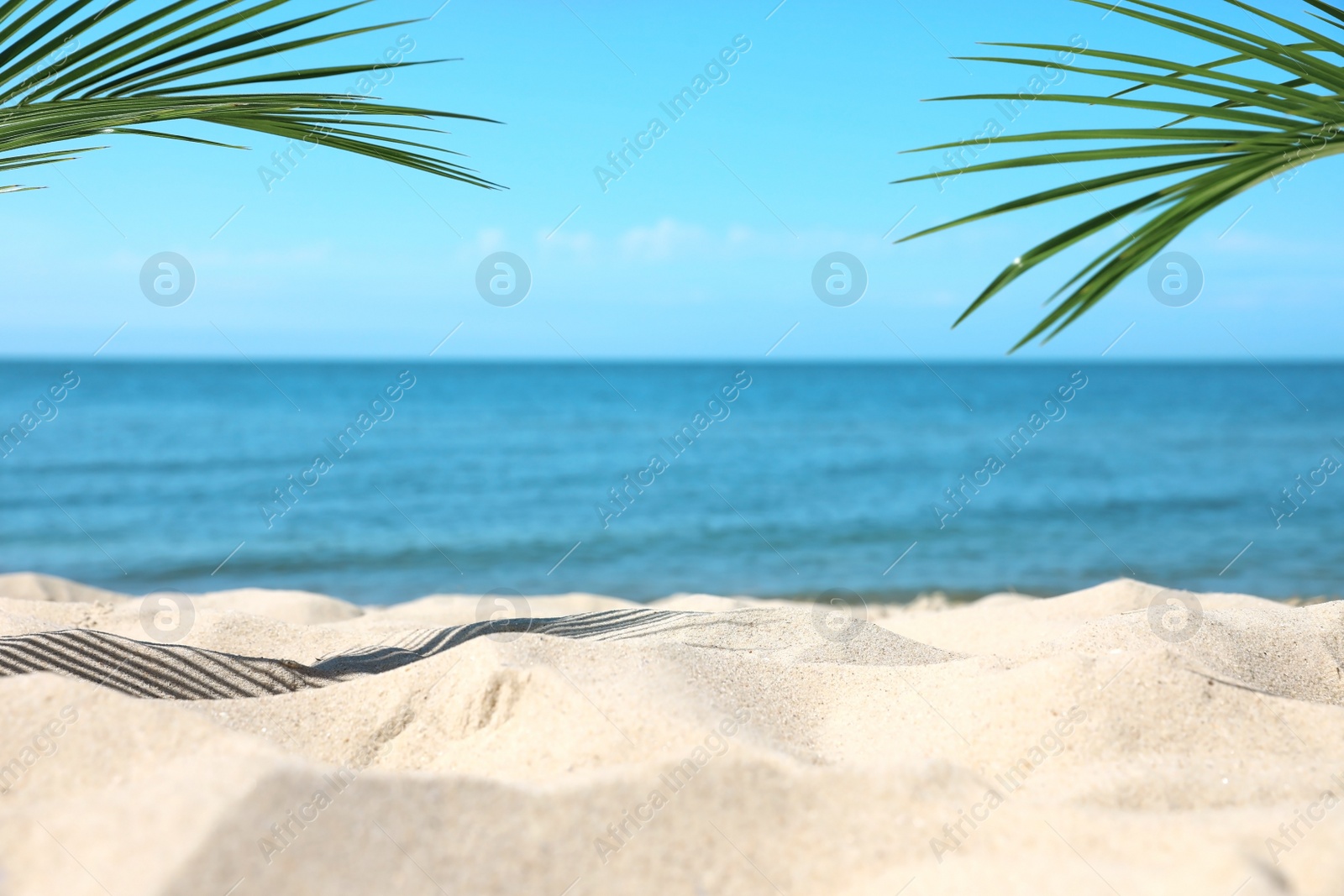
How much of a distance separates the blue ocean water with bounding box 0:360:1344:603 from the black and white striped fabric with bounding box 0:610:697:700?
5.18 meters

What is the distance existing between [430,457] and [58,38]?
15569 millimetres

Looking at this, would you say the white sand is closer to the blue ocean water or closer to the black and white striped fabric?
the black and white striped fabric

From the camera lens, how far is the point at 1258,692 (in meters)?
2.17

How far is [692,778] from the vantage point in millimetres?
1699

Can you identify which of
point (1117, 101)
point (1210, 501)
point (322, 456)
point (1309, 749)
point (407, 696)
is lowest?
point (322, 456)

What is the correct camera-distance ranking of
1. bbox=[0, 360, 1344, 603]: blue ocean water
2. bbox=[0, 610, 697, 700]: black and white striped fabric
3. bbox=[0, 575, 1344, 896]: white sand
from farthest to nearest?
bbox=[0, 360, 1344, 603]: blue ocean water, bbox=[0, 610, 697, 700]: black and white striped fabric, bbox=[0, 575, 1344, 896]: white sand

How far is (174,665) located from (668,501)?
10.2m

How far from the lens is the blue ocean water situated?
8727 millimetres

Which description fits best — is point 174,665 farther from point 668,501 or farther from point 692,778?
point 668,501

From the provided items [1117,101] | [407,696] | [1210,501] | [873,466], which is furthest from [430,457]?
[1117,101]

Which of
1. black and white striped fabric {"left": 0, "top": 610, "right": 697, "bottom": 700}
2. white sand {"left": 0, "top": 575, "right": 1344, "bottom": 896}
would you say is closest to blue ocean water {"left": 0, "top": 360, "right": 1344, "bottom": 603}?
black and white striped fabric {"left": 0, "top": 610, "right": 697, "bottom": 700}

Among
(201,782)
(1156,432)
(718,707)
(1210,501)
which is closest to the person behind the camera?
(201,782)

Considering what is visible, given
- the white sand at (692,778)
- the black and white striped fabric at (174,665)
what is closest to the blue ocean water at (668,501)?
the black and white striped fabric at (174,665)

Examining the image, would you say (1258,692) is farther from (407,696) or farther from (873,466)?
(873,466)
